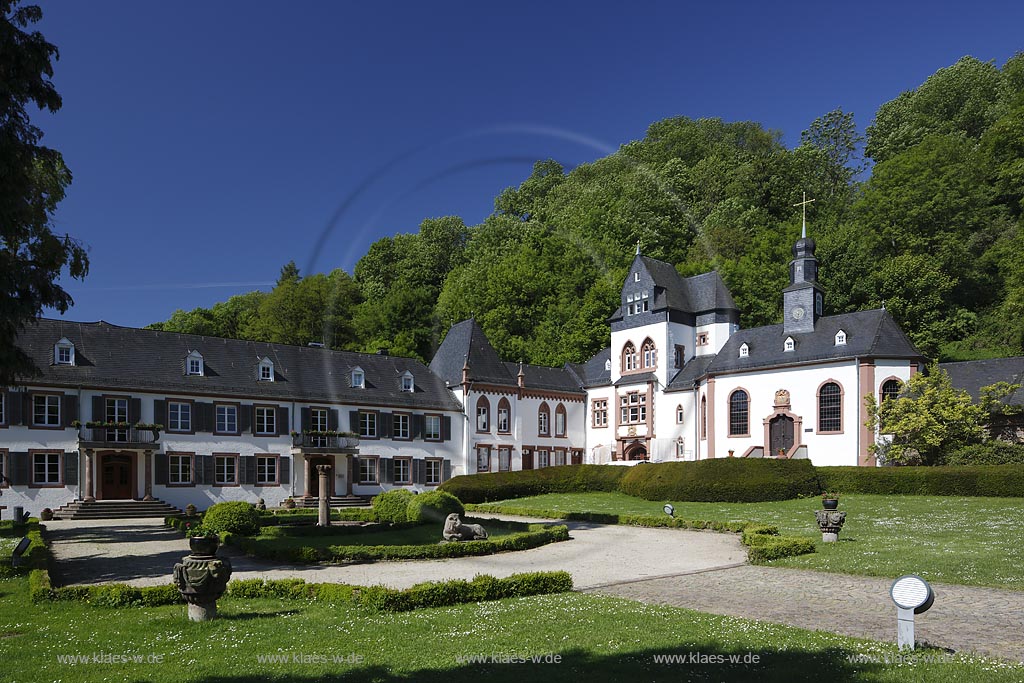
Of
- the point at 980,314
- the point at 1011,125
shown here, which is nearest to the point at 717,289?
the point at 980,314

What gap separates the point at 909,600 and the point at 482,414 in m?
43.6

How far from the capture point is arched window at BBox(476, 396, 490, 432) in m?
52.2

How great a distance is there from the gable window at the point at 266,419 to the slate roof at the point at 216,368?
760 mm

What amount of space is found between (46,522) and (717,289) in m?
42.7

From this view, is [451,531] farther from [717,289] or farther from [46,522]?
[717,289]

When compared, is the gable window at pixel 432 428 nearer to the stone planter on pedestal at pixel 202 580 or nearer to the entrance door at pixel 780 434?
the entrance door at pixel 780 434

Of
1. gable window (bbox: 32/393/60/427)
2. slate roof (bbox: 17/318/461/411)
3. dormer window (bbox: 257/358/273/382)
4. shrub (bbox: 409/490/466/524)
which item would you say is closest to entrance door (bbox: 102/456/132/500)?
gable window (bbox: 32/393/60/427)

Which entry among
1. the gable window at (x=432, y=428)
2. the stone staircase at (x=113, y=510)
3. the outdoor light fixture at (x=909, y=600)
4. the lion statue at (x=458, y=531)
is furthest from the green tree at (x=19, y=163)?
the gable window at (x=432, y=428)

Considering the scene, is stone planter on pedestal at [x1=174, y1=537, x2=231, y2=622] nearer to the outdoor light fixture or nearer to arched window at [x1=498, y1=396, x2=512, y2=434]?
the outdoor light fixture

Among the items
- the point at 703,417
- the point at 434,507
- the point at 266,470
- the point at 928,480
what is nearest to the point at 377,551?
the point at 434,507

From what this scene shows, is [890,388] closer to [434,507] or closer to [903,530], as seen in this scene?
[903,530]

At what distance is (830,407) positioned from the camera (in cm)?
4425

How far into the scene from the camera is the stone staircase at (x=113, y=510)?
116 ft

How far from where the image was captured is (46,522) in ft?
111
